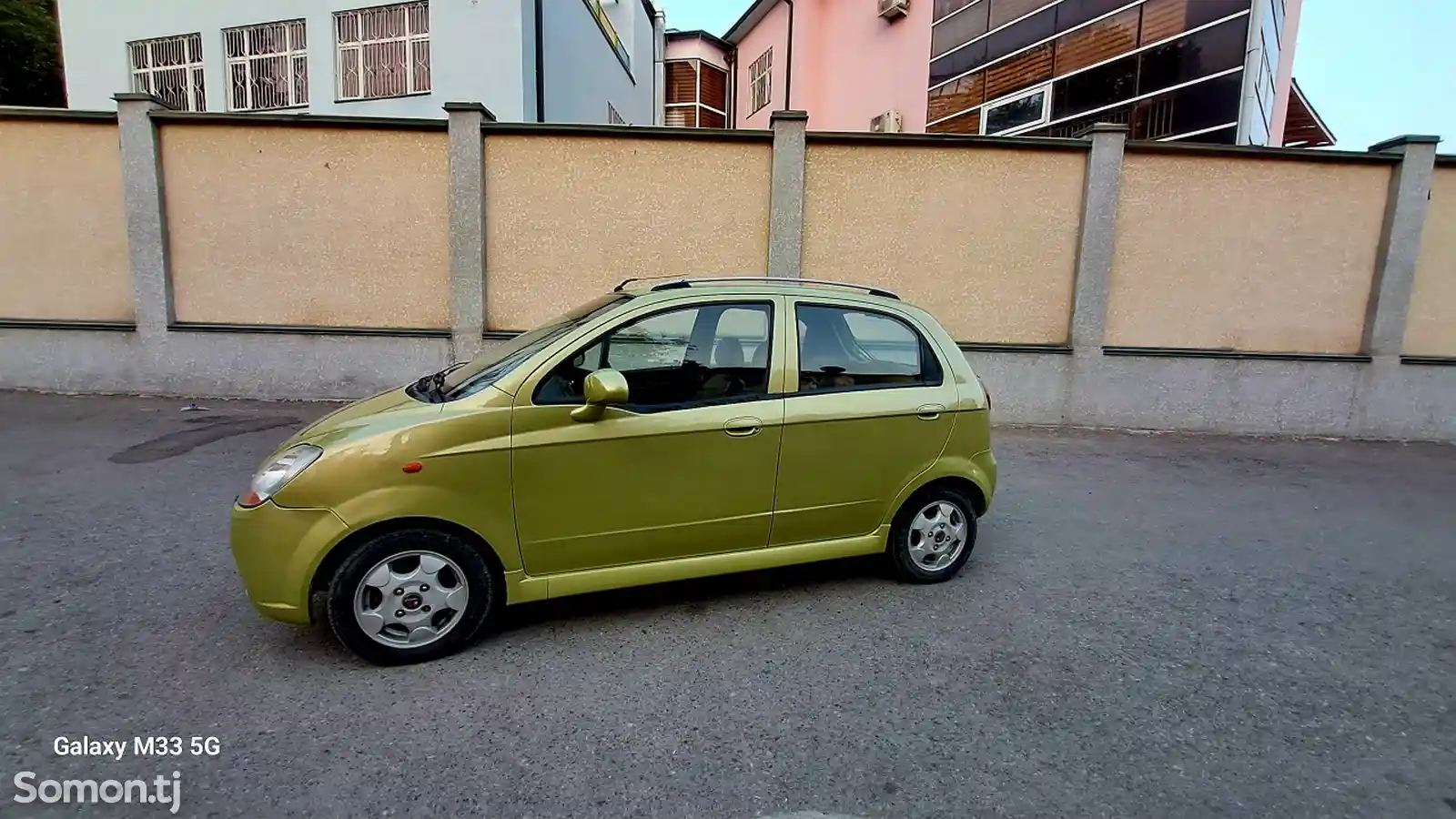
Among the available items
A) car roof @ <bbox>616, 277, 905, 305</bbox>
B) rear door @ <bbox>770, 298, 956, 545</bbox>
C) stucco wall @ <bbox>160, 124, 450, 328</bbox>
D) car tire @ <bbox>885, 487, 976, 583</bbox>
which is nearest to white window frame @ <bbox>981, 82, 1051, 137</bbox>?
stucco wall @ <bbox>160, 124, 450, 328</bbox>

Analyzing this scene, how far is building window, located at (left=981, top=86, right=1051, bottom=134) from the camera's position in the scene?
14305mm

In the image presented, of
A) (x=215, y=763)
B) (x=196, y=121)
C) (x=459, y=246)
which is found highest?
(x=196, y=121)

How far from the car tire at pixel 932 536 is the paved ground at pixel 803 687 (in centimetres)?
14

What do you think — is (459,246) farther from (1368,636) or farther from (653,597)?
(1368,636)

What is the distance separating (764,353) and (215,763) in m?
2.74

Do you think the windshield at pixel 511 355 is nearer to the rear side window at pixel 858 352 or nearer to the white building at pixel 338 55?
the rear side window at pixel 858 352

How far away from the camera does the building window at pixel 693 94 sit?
97.0 feet

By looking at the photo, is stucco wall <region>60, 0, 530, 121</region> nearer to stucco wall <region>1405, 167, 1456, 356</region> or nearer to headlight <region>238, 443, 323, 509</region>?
headlight <region>238, 443, 323, 509</region>

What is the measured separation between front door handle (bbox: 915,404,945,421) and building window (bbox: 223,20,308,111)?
15238 mm

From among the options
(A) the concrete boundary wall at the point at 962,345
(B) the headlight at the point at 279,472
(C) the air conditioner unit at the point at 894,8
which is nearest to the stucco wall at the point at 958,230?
(A) the concrete boundary wall at the point at 962,345

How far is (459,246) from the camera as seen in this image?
8312mm

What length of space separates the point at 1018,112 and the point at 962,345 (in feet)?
29.7

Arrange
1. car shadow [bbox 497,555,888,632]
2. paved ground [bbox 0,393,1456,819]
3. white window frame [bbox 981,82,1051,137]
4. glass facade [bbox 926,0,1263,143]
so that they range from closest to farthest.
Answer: paved ground [bbox 0,393,1456,819], car shadow [bbox 497,555,888,632], glass facade [bbox 926,0,1263,143], white window frame [bbox 981,82,1051,137]

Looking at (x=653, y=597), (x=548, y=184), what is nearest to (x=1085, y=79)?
(x=548, y=184)
